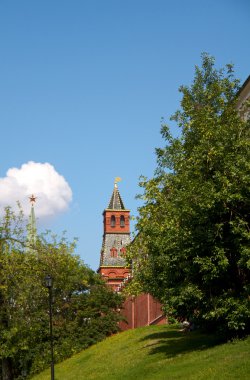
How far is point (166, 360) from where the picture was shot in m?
20.7

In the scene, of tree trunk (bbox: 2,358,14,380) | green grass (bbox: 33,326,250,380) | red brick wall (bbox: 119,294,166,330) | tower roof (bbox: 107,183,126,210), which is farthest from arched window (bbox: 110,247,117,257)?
tree trunk (bbox: 2,358,14,380)

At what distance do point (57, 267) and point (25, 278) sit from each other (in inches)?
205

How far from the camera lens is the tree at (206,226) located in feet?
62.8

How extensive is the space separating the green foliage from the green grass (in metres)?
→ 3.22

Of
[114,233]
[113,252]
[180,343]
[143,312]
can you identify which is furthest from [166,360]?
[114,233]

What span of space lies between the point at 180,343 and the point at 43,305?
12.5m

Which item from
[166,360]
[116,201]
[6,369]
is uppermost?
[116,201]

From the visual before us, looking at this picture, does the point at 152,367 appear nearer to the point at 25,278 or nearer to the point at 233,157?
the point at 233,157

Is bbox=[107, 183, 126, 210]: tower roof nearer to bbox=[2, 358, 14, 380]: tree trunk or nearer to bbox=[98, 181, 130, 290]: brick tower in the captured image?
bbox=[98, 181, 130, 290]: brick tower

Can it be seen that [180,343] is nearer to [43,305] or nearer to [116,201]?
[43,305]

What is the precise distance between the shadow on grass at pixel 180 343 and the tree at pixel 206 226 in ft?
3.05

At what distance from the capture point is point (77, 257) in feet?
121

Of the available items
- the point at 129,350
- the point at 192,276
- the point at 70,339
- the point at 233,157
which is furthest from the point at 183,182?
the point at 70,339

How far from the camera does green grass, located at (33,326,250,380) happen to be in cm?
1661
